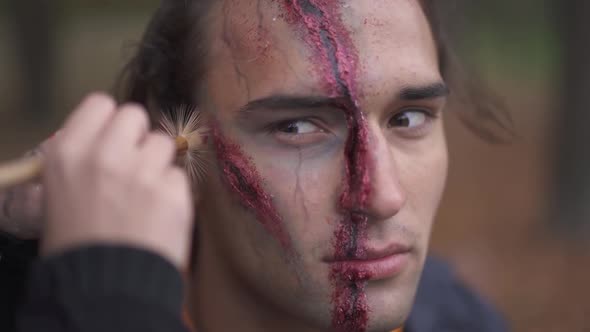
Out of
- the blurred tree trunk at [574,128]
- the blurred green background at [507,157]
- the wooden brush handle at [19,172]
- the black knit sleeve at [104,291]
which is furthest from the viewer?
the blurred tree trunk at [574,128]

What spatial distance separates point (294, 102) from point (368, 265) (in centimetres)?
39

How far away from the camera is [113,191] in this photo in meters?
1.06

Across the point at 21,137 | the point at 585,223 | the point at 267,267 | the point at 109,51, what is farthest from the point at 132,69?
the point at 109,51

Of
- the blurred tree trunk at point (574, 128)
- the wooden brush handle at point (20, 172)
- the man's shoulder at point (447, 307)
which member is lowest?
the man's shoulder at point (447, 307)

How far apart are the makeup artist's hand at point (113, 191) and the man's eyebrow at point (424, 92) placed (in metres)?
0.63

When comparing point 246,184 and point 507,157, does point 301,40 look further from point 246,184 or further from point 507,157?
point 507,157

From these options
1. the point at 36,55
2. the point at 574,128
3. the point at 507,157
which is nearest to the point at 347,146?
the point at 574,128

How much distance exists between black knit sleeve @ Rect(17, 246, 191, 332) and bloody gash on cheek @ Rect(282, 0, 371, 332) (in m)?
0.56

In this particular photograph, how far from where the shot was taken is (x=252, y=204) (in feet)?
5.14

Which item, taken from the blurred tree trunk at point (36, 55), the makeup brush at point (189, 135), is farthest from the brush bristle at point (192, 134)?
the blurred tree trunk at point (36, 55)

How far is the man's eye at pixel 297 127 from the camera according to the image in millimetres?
1549

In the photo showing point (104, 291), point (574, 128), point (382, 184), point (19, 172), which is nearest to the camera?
point (104, 291)

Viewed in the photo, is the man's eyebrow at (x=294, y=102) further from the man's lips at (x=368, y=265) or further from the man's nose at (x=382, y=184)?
the man's lips at (x=368, y=265)

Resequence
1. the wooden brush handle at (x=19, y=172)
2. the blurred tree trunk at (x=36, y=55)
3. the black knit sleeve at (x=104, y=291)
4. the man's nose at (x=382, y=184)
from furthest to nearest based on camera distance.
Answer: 1. the blurred tree trunk at (x=36, y=55)
2. the man's nose at (x=382, y=184)
3. the wooden brush handle at (x=19, y=172)
4. the black knit sleeve at (x=104, y=291)
